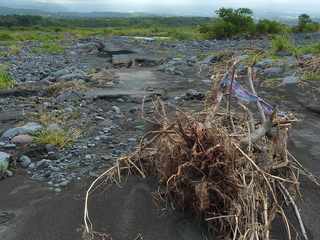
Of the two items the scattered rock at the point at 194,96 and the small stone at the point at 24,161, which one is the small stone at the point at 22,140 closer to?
the small stone at the point at 24,161

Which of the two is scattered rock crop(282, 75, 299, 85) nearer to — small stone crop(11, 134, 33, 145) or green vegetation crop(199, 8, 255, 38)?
small stone crop(11, 134, 33, 145)

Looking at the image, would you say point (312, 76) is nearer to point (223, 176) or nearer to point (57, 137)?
point (57, 137)

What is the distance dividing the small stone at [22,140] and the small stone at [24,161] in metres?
0.37

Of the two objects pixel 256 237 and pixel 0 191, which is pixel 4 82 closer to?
pixel 0 191

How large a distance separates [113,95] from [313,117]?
280cm

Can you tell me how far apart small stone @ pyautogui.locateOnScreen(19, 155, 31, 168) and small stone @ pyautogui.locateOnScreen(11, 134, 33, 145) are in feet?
1.21

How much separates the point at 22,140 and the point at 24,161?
1.68ft

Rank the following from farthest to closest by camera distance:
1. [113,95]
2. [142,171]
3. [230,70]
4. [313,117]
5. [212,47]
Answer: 1. [212,47]
2. [113,95]
3. [313,117]
4. [142,171]
5. [230,70]

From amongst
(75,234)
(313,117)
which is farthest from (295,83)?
(75,234)

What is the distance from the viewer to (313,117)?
657cm

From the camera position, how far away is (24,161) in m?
4.66

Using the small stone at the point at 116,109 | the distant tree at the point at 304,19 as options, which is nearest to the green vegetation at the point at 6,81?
the small stone at the point at 116,109

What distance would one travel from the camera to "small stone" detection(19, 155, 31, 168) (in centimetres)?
462

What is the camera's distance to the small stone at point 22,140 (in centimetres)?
509
